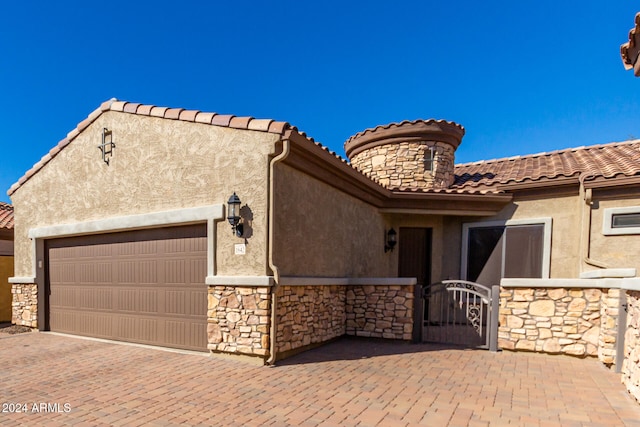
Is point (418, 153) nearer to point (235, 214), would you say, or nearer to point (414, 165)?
point (414, 165)

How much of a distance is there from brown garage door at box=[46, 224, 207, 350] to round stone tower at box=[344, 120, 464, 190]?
21.8 ft

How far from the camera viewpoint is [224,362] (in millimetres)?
6035

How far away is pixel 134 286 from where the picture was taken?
7.53 meters

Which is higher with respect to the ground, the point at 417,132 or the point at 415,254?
the point at 417,132

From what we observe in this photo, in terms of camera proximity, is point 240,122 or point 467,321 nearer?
point 240,122

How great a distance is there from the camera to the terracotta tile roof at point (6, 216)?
11.0 m

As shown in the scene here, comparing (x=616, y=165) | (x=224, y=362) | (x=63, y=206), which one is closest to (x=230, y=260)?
(x=224, y=362)

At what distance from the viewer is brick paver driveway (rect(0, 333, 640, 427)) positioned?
3.94m

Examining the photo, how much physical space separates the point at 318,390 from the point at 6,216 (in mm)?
13177

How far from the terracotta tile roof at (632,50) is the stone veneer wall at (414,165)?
6843 mm

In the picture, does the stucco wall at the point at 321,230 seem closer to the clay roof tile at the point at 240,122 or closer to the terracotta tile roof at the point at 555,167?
the clay roof tile at the point at 240,122

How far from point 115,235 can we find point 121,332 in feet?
7.28

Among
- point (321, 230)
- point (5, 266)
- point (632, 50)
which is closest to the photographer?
point (632, 50)

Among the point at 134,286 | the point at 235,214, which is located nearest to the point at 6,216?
Result: the point at 134,286
